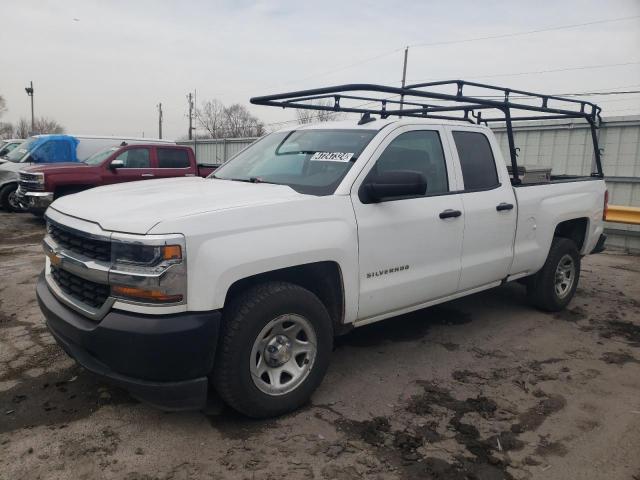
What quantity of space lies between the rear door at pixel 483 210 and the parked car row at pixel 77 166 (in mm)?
8451

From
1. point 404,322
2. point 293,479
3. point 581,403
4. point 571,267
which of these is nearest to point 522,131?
point 571,267

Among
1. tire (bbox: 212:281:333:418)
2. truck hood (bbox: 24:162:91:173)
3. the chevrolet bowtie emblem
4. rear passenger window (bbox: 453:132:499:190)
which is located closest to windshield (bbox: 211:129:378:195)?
tire (bbox: 212:281:333:418)

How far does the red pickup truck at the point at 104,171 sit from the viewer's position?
34.7ft

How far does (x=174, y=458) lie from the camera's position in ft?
9.33

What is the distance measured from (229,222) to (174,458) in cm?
133

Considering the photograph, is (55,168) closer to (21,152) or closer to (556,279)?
(21,152)

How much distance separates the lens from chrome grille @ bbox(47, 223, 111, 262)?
2846 millimetres

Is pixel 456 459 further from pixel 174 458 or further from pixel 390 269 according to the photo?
pixel 174 458

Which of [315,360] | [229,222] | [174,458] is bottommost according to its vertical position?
[174,458]

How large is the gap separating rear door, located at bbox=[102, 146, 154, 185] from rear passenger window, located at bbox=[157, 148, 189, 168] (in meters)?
0.28

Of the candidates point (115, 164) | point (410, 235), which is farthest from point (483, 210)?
point (115, 164)

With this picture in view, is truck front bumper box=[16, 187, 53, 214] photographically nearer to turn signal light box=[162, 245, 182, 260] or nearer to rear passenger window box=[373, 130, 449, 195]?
rear passenger window box=[373, 130, 449, 195]

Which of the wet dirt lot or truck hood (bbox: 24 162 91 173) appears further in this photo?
truck hood (bbox: 24 162 91 173)

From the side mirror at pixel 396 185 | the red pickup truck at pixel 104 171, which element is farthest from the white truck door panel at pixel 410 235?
the red pickup truck at pixel 104 171
